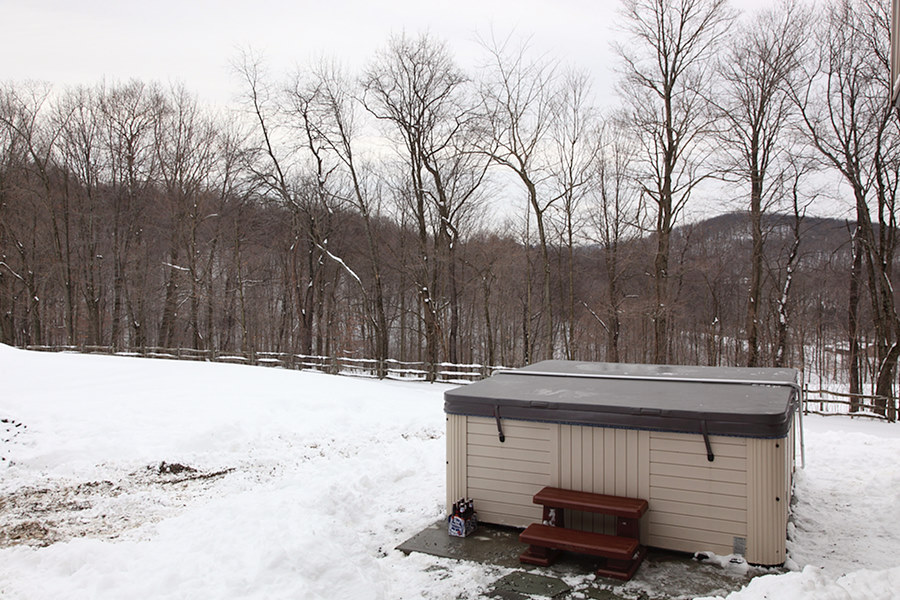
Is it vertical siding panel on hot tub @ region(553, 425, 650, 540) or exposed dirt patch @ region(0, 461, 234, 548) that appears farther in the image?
exposed dirt patch @ region(0, 461, 234, 548)

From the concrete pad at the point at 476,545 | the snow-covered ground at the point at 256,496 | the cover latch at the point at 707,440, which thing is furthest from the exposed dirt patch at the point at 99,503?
the cover latch at the point at 707,440

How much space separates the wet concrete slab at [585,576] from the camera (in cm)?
441

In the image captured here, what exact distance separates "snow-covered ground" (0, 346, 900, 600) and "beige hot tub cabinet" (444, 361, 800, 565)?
693 millimetres

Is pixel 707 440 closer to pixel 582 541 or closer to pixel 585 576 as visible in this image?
pixel 582 541

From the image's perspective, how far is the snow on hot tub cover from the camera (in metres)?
4.86

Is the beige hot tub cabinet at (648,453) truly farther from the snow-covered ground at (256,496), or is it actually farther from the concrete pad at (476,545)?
the snow-covered ground at (256,496)

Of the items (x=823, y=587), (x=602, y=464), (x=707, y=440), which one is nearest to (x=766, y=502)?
(x=707, y=440)

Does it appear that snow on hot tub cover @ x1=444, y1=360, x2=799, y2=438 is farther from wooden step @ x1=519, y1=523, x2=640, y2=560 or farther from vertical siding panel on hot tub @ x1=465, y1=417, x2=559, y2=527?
wooden step @ x1=519, y1=523, x2=640, y2=560

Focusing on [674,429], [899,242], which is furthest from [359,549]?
[899,242]

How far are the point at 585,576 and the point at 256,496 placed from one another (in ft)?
12.1

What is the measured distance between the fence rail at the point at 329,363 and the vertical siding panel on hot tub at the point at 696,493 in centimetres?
1134

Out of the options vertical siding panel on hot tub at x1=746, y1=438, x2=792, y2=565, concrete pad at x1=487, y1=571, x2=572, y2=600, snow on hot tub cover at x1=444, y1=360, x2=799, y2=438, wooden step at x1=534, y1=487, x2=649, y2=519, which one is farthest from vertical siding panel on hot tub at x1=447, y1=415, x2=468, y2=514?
vertical siding panel on hot tub at x1=746, y1=438, x2=792, y2=565

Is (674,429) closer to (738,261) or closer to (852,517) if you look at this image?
(852,517)

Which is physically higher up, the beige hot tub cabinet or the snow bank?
the beige hot tub cabinet
